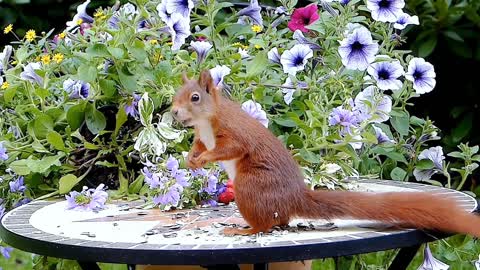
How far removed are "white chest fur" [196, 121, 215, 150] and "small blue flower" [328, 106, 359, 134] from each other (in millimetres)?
445

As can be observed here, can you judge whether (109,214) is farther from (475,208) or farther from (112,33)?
(475,208)

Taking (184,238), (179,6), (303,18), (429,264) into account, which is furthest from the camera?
(303,18)

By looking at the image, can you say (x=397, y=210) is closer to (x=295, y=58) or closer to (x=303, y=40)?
(x=295, y=58)

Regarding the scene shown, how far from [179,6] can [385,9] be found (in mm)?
495

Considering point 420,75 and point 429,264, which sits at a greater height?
point 420,75

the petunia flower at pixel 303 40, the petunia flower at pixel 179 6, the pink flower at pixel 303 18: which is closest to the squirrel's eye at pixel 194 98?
the petunia flower at pixel 179 6

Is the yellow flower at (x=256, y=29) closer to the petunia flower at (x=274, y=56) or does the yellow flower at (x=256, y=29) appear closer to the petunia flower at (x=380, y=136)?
the petunia flower at (x=274, y=56)

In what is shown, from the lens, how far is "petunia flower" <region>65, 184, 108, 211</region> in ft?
6.08

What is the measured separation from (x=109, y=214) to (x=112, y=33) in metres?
0.52

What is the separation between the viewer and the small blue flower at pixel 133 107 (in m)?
2.11

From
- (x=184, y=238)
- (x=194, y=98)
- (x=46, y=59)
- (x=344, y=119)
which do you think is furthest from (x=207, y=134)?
(x=46, y=59)

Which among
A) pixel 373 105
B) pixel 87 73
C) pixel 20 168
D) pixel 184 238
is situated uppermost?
pixel 87 73

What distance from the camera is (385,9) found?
7.25 feet

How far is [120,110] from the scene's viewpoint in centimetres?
210
